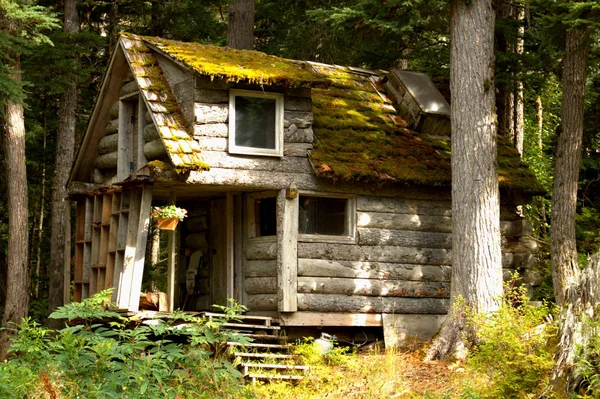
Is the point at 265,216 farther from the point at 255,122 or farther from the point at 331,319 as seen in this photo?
the point at 331,319

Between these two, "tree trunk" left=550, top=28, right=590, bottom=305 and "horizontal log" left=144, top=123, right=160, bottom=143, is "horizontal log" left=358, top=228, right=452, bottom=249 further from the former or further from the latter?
"horizontal log" left=144, top=123, right=160, bottom=143

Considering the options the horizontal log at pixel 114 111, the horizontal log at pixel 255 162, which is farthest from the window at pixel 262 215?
the horizontal log at pixel 114 111

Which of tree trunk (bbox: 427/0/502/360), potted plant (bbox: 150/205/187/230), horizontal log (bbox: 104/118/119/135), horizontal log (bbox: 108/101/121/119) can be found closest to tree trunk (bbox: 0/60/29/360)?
horizontal log (bbox: 104/118/119/135)

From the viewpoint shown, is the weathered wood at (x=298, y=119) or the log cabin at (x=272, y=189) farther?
the weathered wood at (x=298, y=119)

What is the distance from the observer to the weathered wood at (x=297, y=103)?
15.5 meters

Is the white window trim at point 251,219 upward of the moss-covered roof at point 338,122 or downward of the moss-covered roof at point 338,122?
downward

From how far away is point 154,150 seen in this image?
594 inches

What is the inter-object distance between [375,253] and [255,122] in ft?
10.3

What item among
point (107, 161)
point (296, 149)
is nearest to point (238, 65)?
point (296, 149)

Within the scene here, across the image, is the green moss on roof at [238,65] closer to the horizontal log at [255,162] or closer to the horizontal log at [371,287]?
the horizontal log at [255,162]

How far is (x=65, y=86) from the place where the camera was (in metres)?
20.1

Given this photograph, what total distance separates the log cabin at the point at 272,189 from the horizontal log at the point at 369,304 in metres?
0.02

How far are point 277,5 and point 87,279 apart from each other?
1084 centimetres

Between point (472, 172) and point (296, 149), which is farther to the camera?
point (296, 149)
